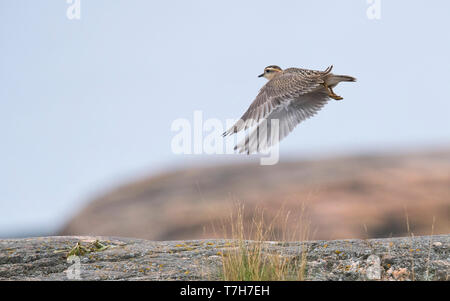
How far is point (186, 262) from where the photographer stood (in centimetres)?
742

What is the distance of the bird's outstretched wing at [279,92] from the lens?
8977mm

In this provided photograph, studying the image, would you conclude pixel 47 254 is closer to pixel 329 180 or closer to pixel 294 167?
pixel 329 180

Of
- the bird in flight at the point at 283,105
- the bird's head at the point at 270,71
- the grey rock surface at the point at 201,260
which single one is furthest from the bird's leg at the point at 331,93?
the grey rock surface at the point at 201,260

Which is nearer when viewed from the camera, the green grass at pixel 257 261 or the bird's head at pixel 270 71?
the green grass at pixel 257 261

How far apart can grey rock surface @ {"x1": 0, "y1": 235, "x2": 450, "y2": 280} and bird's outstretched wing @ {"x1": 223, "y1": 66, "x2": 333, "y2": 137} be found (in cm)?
194

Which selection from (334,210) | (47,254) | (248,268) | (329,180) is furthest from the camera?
(329,180)

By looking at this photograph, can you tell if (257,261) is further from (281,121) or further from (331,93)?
Answer: (331,93)

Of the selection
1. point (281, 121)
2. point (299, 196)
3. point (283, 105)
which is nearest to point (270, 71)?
point (281, 121)

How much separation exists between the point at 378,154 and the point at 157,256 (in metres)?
20.2

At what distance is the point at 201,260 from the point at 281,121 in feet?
11.6

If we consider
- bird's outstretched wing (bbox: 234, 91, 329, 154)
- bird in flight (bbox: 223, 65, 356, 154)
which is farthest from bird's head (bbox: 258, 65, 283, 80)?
bird's outstretched wing (bbox: 234, 91, 329, 154)

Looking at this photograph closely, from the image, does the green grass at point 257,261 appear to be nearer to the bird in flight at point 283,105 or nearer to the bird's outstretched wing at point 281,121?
the bird in flight at point 283,105

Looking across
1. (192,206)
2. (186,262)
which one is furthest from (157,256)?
(192,206)

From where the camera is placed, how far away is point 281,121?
1014 centimetres
